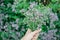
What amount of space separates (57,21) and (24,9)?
0.54m

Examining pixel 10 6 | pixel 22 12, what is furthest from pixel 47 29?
pixel 10 6

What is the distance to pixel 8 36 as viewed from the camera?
3424 millimetres

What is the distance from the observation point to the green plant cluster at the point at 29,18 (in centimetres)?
329

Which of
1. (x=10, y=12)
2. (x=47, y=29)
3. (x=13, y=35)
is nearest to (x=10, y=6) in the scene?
(x=10, y=12)

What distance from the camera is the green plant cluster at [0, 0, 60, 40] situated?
329 cm

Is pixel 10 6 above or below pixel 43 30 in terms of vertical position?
above

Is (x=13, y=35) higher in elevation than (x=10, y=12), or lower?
lower

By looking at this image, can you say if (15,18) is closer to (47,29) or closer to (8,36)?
(8,36)

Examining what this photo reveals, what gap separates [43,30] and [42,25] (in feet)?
0.26

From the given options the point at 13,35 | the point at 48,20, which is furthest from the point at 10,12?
the point at 48,20

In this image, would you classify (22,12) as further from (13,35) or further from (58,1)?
(58,1)

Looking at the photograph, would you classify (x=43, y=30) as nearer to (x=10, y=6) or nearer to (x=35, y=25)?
(x=35, y=25)

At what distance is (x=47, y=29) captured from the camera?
11.3ft

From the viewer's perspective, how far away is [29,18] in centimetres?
328
